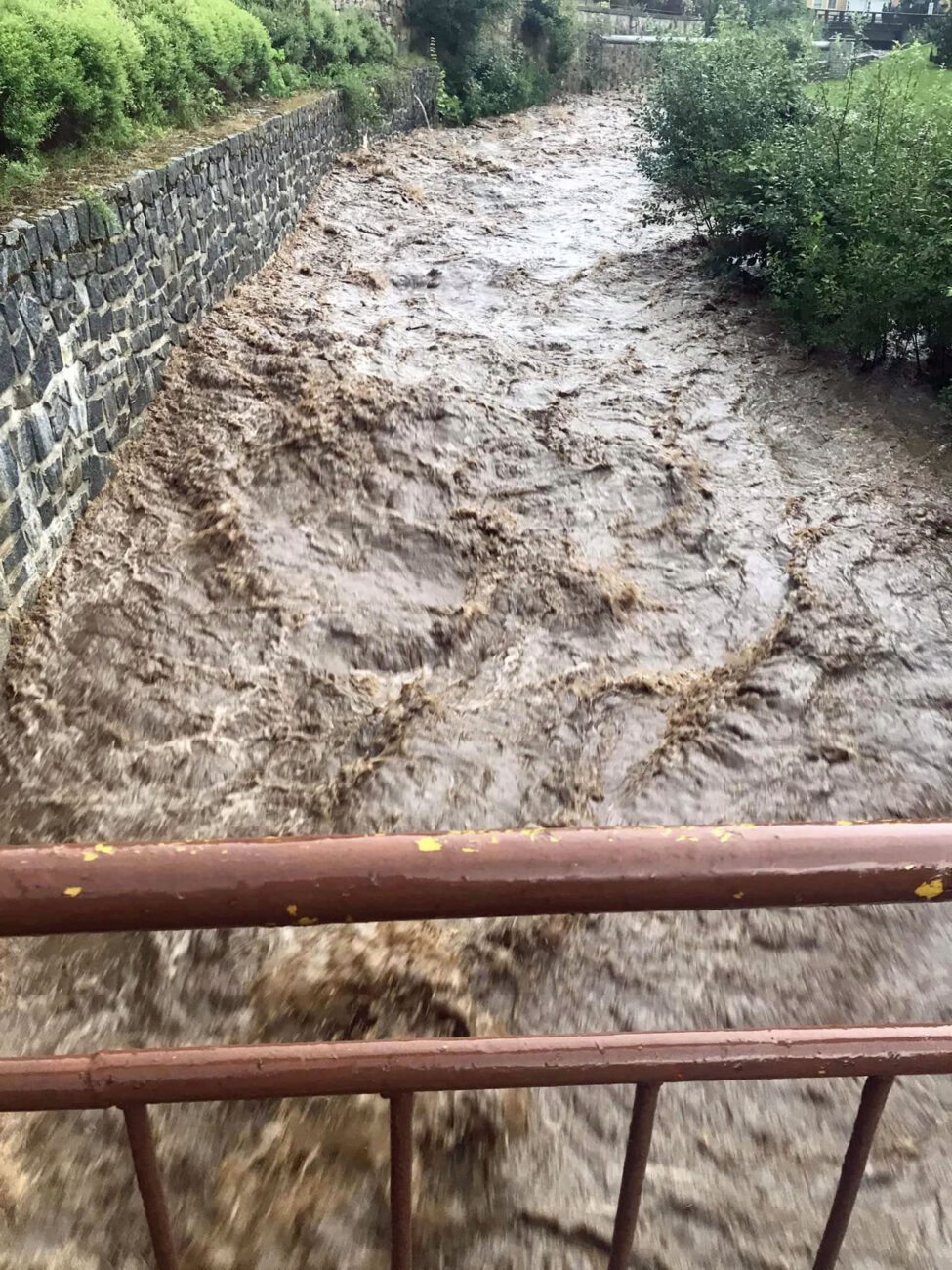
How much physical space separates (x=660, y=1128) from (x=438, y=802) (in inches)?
61.1

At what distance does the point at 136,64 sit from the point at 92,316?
2.25m

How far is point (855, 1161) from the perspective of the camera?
1.13m

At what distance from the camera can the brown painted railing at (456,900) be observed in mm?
796

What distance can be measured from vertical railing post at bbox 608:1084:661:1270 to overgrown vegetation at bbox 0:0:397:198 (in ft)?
16.2

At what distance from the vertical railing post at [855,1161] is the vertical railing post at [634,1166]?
22cm

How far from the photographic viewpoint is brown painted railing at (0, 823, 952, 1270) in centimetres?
80

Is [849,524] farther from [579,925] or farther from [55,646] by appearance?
[55,646]

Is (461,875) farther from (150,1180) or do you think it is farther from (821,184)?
(821,184)

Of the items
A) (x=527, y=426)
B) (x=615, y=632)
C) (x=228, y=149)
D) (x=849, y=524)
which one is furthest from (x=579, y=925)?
(x=228, y=149)

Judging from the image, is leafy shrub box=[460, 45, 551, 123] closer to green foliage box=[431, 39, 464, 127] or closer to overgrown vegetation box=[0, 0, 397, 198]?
green foliage box=[431, 39, 464, 127]

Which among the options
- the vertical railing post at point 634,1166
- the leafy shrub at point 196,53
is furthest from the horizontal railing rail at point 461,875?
the leafy shrub at point 196,53

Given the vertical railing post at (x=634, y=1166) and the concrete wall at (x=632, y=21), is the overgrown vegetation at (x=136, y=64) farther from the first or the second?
the concrete wall at (x=632, y=21)

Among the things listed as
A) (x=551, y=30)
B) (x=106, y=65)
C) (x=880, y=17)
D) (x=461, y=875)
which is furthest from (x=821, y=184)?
(x=880, y=17)

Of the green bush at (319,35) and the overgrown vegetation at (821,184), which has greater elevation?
the green bush at (319,35)
